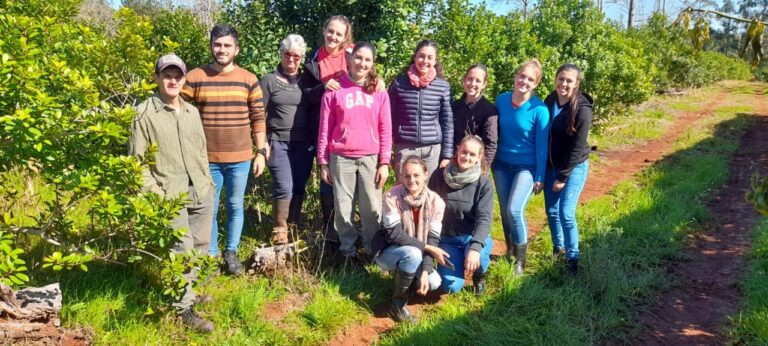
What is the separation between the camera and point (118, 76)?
313cm

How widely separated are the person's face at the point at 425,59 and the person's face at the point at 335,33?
22.1 inches

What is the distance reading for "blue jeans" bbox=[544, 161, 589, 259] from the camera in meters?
4.02

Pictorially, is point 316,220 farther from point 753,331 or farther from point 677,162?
point 677,162

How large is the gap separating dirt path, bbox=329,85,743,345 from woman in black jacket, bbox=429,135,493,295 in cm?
30

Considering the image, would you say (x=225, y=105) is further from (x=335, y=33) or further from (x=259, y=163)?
(x=335, y=33)

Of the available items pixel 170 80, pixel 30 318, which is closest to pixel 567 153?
pixel 170 80

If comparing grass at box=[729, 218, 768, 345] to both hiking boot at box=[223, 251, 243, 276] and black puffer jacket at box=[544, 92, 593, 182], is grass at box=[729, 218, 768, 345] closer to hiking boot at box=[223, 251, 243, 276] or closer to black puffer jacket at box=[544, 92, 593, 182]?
Answer: black puffer jacket at box=[544, 92, 593, 182]

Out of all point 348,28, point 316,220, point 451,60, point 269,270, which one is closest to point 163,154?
point 269,270

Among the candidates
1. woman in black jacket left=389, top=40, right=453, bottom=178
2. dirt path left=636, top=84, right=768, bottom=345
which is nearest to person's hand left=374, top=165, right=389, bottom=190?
woman in black jacket left=389, top=40, right=453, bottom=178

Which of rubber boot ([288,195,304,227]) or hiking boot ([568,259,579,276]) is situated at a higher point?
rubber boot ([288,195,304,227])

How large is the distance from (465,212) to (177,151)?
2004mm

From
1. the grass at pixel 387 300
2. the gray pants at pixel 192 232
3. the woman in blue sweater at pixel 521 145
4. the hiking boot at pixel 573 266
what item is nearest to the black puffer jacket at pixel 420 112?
the woman in blue sweater at pixel 521 145

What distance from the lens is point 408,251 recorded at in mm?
3551

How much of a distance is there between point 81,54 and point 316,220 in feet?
8.00
